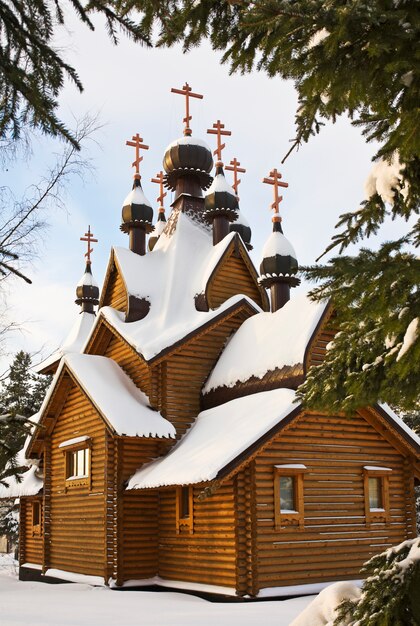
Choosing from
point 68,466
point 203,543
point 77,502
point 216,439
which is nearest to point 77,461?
point 68,466

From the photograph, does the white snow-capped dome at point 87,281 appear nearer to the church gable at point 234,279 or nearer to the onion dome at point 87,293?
the onion dome at point 87,293

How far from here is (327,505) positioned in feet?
49.5

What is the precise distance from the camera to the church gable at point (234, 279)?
62.4 ft

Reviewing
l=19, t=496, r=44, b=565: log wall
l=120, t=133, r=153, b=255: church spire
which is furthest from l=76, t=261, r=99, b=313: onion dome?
l=19, t=496, r=44, b=565: log wall

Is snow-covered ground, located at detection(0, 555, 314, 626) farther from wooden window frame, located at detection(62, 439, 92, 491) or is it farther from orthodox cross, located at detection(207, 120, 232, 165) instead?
orthodox cross, located at detection(207, 120, 232, 165)

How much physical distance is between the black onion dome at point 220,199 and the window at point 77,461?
744 cm

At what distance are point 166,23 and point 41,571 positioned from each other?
63.1ft

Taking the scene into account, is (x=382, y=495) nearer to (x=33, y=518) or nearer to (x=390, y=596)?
(x=33, y=518)

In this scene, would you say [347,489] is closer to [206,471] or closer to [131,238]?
[206,471]

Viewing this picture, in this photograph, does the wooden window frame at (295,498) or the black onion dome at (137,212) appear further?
the black onion dome at (137,212)

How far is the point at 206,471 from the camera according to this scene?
13.2m

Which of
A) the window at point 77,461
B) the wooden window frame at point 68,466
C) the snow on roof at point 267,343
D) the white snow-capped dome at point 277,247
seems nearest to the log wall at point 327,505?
the snow on roof at point 267,343

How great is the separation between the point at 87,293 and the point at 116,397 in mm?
10918

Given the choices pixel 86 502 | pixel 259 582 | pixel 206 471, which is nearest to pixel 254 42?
pixel 206 471
